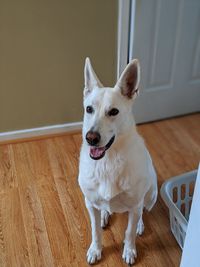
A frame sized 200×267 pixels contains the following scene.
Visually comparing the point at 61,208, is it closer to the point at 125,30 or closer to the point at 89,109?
the point at 89,109

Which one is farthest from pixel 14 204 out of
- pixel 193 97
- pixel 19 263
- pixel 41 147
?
pixel 193 97

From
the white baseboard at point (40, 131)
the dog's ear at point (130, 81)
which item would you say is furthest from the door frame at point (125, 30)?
the dog's ear at point (130, 81)

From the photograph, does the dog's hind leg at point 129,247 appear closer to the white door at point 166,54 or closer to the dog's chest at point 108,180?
the dog's chest at point 108,180

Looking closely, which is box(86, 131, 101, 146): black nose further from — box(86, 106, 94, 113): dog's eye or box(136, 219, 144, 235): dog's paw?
box(136, 219, 144, 235): dog's paw

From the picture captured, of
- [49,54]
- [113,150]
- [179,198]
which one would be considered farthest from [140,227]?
[49,54]

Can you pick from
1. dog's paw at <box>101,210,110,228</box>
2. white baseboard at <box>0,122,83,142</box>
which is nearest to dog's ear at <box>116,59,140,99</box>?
dog's paw at <box>101,210,110,228</box>

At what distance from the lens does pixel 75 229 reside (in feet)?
5.90

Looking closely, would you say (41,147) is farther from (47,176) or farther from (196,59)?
(196,59)

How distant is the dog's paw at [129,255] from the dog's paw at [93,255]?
13cm

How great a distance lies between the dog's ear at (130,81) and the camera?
1235 mm

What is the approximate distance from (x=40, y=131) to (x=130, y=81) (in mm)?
1337

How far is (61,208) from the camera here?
6.29 ft

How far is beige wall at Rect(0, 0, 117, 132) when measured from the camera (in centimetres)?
205

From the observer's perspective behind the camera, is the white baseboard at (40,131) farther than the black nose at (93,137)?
Yes
